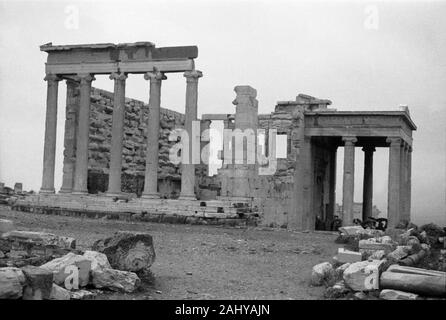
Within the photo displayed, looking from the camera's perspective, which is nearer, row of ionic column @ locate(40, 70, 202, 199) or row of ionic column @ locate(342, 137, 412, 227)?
row of ionic column @ locate(40, 70, 202, 199)

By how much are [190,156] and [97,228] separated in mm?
6891

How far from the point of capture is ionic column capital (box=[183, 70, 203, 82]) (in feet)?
77.7

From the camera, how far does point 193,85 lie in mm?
23781

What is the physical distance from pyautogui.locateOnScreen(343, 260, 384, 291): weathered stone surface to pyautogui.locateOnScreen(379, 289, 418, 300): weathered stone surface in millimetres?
338

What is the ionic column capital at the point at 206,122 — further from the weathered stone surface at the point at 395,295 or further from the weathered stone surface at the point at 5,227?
the weathered stone surface at the point at 395,295

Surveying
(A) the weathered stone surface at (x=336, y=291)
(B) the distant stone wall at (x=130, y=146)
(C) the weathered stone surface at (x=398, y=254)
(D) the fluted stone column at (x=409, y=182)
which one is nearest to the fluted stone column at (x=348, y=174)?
(D) the fluted stone column at (x=409, y=182)

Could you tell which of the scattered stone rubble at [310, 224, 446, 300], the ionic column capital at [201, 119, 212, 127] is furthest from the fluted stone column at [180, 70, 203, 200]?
the scattered stone rubble at [310, 224, 446, 300]

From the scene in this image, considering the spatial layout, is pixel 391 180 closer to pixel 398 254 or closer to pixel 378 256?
pixel 398 254

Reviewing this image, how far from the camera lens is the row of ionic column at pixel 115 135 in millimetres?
23875

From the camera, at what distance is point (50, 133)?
26.3 m

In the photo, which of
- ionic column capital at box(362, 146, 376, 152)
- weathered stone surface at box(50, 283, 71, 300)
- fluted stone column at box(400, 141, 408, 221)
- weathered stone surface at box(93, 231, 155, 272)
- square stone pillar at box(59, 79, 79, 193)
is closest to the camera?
weathered stone surface at box(50, 283, 71, 300)

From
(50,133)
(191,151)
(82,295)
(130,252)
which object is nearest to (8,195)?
(50,133)

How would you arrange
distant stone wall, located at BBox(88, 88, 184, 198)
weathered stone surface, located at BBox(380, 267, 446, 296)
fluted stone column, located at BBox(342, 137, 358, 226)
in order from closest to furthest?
weathered stone surface, located at BBox(380, 267, 446, 296), distant stone wall, located at BBox(88, 88, 184, 198), fluted stone column, located at BBox(342, 137, 358, 226)

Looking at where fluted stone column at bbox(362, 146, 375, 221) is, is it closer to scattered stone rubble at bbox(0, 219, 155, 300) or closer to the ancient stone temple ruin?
the ancient stone temple ruin
